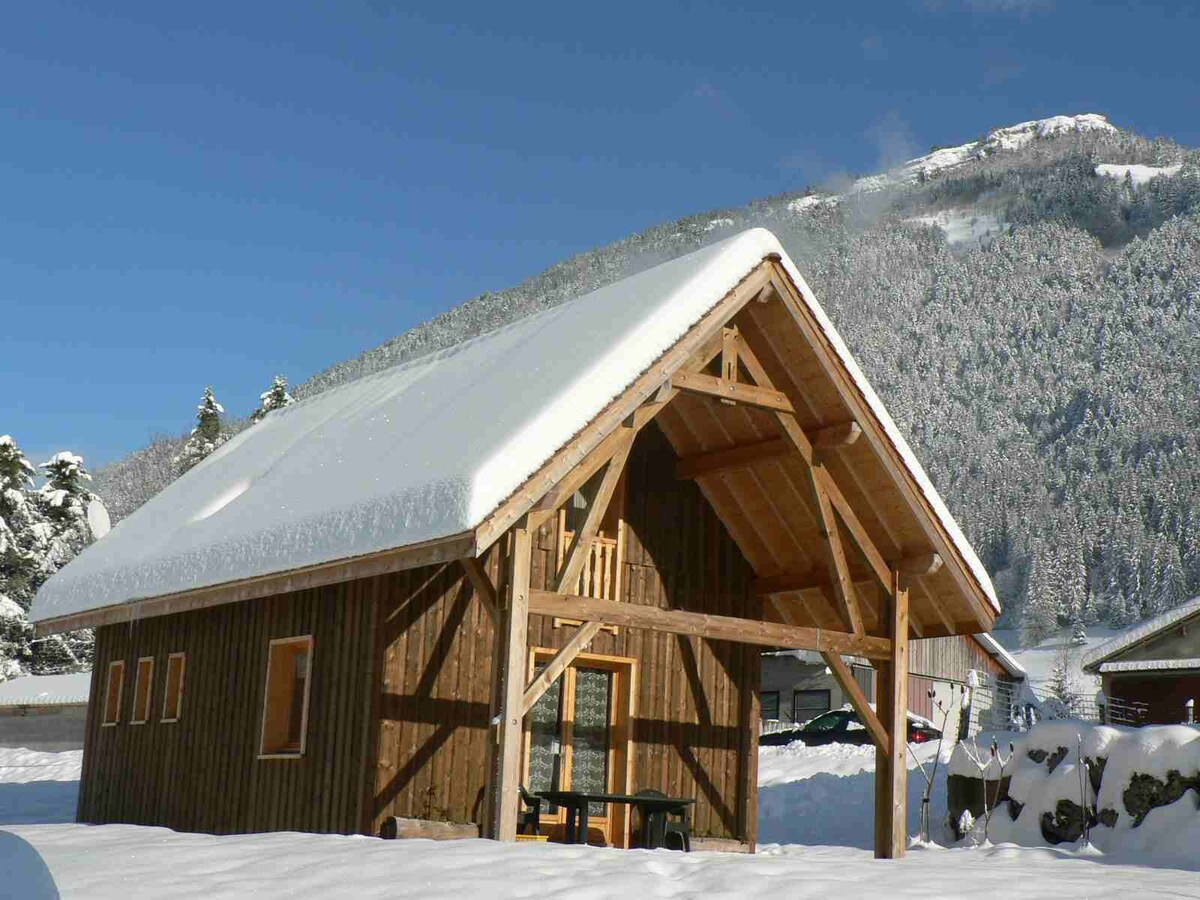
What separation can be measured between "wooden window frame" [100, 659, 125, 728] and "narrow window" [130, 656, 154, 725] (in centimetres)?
48

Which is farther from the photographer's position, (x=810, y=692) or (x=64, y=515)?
(x=64, y=515)

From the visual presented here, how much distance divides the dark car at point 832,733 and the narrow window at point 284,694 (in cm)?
1805

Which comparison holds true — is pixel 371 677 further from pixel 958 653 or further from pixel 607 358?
pixel 958 653

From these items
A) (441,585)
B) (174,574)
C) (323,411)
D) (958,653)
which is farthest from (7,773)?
(958,653)

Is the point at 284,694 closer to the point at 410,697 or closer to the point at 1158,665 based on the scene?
the point at 410,697

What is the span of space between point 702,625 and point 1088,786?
463cm

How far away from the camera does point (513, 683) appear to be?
37.6ft

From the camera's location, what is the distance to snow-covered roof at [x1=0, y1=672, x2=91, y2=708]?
123 ft

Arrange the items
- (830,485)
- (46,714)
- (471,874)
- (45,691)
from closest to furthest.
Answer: (471,874)
(830,485)
(46,714)
(45,691)

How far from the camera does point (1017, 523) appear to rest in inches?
4240

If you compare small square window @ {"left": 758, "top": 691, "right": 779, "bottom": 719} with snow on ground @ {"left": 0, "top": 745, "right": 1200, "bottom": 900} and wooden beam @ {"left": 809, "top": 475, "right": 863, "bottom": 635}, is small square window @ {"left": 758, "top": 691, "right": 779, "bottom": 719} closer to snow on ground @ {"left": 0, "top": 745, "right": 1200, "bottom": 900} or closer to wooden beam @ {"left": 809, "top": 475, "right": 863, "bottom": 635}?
wooden beam @ {"left": 809, "top": 475, "right": 863, "bottom": 635}

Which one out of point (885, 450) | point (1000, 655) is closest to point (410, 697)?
point (885, 450)

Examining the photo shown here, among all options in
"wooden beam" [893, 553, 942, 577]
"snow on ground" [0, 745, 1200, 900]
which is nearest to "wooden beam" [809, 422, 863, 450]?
"wooden beam" [893, 553, 942, 577]

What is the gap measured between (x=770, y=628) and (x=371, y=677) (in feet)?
12.6
